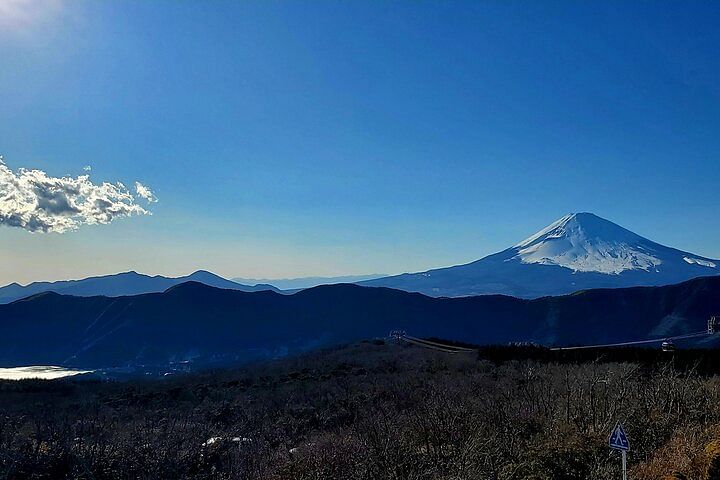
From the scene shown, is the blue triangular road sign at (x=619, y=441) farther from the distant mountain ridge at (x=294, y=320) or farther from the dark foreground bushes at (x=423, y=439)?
the distant mountain ridge at (x=294, y=320)

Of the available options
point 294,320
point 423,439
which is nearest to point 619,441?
point 423,439

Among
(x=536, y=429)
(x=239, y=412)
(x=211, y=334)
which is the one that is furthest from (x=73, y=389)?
(x=211, y=334)

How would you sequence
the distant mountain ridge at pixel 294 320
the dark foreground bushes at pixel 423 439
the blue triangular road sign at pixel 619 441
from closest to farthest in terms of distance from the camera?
the blue triangular road sign at pixel 619 441 < the dark foreground bushes at pixel 423 439 < the distant mountain ridge at pixel 294 320

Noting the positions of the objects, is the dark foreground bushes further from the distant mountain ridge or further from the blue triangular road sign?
the distant mountain ridge

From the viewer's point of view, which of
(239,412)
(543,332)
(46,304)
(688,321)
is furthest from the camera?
(46,304)

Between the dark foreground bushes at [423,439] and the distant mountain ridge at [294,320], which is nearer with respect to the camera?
the dark foreground bushes at [423,439]

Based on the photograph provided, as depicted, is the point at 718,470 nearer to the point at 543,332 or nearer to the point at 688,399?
the point at 688,399

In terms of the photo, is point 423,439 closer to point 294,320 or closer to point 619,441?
point 619,441

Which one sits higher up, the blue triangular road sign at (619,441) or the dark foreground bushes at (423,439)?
the blue triangular road sign at (619,441)

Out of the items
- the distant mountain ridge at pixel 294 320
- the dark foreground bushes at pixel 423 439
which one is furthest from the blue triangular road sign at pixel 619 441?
the distant mountain ridge at pixel 294 320
